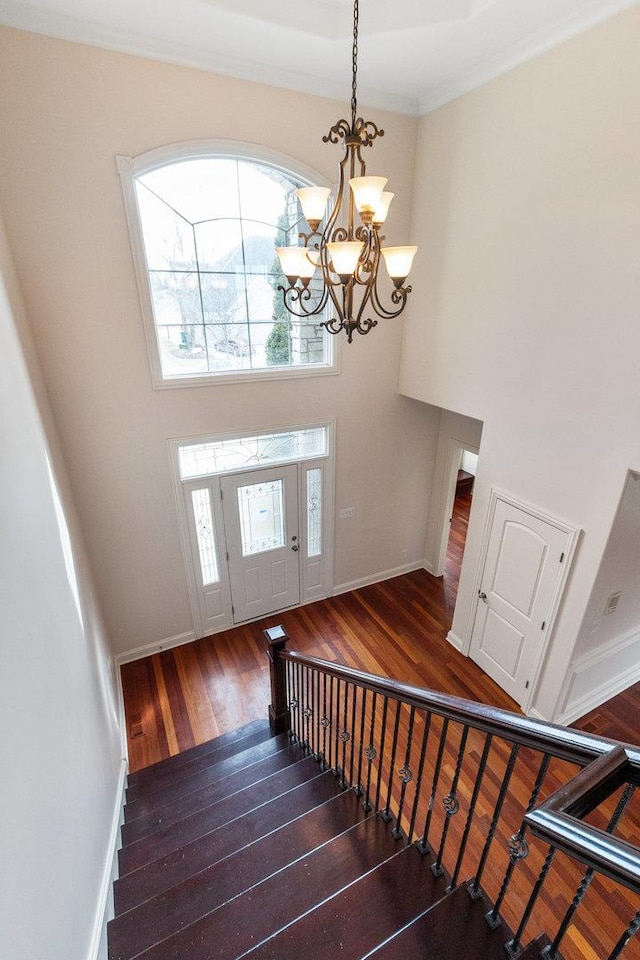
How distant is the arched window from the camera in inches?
134

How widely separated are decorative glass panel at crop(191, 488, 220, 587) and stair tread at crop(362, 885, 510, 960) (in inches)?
134

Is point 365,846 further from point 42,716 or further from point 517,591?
point 517,591

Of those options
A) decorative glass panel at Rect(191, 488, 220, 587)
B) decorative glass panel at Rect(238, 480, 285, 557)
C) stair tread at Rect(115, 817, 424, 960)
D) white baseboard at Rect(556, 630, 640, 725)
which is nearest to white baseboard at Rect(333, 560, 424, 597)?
decorative glass panel at Rect(238, 480, 285, 557)

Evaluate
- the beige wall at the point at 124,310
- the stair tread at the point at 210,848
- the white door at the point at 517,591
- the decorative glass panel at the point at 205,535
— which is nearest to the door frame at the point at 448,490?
the beige wall at the point at 124,310

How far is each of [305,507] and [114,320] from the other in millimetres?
2537

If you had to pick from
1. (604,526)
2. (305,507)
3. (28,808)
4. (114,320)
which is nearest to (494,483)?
(604,526)

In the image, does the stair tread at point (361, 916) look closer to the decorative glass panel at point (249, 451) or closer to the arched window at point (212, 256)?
the decorative glass panel at point (249, 451)

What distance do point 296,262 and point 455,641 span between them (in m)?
4.09

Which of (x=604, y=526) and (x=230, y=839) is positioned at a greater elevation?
(x=604, y=526)

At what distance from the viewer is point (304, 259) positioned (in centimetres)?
205

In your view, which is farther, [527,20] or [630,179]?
[527,20]

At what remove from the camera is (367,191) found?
6.09 ft

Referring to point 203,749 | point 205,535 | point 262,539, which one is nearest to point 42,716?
point 203,749

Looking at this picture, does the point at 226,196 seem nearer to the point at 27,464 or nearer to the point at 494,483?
the point at 27,464
